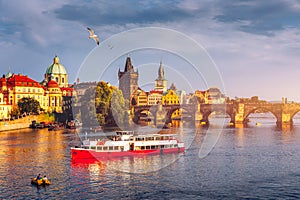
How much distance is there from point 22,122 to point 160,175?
7960cm

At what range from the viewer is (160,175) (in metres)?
47.5

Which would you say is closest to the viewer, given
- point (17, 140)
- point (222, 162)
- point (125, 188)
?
point (125, 188)

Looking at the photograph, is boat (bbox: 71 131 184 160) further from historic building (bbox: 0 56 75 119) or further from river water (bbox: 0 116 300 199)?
historic building (bbox: 0 56 75 119)

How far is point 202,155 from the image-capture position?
205 feet

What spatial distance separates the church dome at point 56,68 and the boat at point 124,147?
435 feet

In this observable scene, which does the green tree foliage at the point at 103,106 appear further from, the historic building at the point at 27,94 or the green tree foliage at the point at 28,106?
the historic building at the point at 27,94

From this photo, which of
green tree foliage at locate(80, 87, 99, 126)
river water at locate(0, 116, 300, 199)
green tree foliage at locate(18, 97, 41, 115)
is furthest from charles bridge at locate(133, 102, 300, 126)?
river water at locate(0, 116, 300, 199)

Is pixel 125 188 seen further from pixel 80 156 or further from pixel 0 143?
pixel 0 143

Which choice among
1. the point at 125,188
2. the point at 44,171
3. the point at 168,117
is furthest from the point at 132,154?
the point at 168,117

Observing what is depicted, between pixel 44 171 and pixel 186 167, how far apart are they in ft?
55.7

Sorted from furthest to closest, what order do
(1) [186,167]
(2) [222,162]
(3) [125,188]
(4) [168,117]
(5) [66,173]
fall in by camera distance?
(4) [168,117] < (2) [222,162] < (1) [186,167] < (5) [66,173] < (3) [125,188]

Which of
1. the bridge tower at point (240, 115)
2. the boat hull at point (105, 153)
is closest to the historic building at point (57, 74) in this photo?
the bridge tower at point (240, 115)

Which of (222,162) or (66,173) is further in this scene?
(222,162)

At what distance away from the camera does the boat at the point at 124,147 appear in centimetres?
5841
